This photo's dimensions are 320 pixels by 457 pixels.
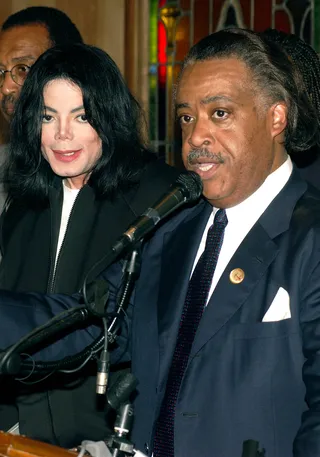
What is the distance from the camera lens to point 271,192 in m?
2.77

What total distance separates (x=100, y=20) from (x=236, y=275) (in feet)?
12.6

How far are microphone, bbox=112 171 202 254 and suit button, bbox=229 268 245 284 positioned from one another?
26 centimetres

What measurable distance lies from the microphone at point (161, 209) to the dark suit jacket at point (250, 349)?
0.96ft

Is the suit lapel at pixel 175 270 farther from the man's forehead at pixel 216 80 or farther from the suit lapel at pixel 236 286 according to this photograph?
the man's forehead at pixel 216 80

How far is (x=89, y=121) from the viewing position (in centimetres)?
336

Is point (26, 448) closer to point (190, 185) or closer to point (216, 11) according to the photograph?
point (190, 185)

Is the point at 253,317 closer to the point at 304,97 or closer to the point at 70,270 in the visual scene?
the point at 304,97

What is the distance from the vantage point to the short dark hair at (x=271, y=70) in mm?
2807

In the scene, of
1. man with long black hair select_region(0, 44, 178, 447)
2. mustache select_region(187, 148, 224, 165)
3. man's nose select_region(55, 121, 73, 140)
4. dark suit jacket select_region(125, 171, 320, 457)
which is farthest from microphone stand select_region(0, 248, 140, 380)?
man's nose select_region(55, 121, 73, 140)

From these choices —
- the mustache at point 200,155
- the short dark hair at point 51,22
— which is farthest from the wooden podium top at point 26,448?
the short dark hair at point 51,22

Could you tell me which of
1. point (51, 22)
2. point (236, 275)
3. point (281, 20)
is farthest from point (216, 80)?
point (281, 20)

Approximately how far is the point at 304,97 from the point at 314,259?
55 cm

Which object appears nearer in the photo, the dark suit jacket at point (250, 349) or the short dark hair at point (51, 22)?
the dark suit jacket at point (250, 349)

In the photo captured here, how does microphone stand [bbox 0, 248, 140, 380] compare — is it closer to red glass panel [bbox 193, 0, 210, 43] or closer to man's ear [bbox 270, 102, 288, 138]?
man's ear [bbox 270, 102, 288, 138]
